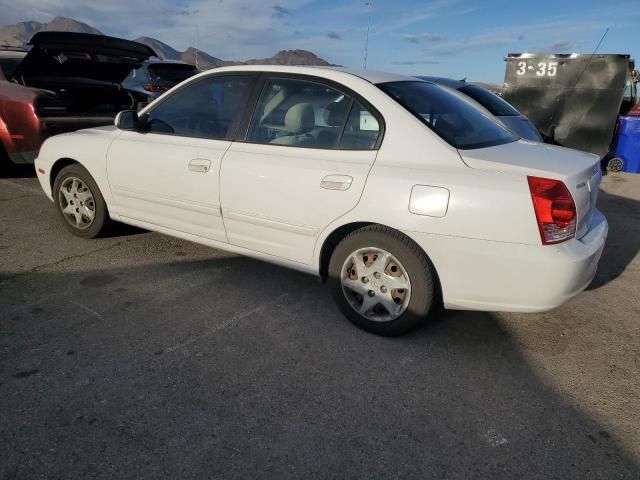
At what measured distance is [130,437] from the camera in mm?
1991

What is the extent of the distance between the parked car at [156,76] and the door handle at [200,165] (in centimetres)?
672

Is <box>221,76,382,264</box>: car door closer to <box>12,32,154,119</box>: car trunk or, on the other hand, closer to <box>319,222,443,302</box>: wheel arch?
<box>319,222,443,302</box>: wheel arch

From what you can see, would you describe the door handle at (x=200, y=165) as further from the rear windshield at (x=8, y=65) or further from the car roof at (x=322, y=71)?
the rear windshield at (x=8, y=65)

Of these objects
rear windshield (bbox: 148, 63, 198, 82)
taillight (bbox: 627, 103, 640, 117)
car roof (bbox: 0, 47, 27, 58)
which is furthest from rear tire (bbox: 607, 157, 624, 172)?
car roof (bbox: 0, 47, 27, 58)

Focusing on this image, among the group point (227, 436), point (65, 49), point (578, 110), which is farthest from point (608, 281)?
point (578, 110)

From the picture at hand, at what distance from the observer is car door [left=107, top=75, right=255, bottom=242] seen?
3.31 meters

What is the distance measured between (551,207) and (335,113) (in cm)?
137

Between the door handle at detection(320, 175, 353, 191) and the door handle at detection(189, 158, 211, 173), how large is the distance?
939 mm

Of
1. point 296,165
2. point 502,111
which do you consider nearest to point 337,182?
point 296,165

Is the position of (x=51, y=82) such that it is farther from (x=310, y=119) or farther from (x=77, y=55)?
(x=310, y=119)

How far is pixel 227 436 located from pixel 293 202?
142 centimetres

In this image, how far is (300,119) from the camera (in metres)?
3.08

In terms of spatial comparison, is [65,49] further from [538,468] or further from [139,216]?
[538,468]

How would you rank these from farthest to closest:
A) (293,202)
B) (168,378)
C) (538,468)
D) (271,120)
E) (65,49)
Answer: (65,49) → (271,120) → (293,202) → (168,378) → (538,468)
